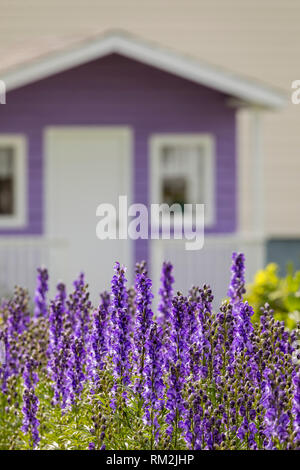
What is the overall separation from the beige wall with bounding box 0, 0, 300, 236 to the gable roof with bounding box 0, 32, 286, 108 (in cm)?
630

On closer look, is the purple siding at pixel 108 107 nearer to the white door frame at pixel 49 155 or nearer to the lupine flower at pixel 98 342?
the white door frame at pixel 49 155

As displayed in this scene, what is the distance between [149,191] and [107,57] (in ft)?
6.74

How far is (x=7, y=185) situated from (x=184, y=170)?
2.67 meters

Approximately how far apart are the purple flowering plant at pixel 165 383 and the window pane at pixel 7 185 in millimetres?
10752

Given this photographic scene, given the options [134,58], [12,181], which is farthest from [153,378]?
[12,181]

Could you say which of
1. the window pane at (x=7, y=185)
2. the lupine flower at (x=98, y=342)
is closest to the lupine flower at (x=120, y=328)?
the lupine flower at (x=98, y=342)

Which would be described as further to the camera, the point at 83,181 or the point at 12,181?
the point at 12,181

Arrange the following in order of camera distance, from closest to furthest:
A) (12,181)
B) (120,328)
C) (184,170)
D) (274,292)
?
(120,328)
(274,292)
(12,181)
(184,170)

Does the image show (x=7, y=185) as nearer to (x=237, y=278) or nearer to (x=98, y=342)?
(x=237, y=278)

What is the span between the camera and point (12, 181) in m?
15.8

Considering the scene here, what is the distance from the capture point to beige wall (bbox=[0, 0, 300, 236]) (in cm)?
2112

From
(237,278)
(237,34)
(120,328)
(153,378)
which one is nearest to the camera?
(153,378)

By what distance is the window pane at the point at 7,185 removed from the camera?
15750 millimetres
